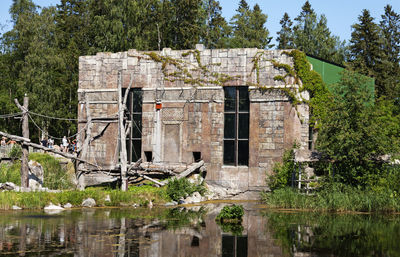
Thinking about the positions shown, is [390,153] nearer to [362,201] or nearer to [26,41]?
[362,201]

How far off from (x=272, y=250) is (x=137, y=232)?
14.7 ft

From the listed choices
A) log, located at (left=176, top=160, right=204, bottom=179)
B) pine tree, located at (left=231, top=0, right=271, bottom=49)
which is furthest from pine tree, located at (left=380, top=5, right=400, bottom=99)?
log, located at (left=176, top=160, right=204, bottom=179)

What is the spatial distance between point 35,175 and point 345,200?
14.0m

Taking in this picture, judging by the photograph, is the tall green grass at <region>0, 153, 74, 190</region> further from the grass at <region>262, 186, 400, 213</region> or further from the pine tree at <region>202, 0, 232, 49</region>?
the pine tree at <region>202, 0, 232, 49</region>

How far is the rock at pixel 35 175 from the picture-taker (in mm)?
26219

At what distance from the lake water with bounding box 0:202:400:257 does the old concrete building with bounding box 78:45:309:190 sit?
22.1 ft

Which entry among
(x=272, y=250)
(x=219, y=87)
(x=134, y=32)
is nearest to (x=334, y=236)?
(x=272, y=250)

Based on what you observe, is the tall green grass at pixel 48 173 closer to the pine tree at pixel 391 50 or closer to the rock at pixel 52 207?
the rock at pixel 52 207

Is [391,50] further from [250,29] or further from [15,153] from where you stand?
[15,153]

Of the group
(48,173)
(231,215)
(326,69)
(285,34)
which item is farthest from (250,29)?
(231,215)

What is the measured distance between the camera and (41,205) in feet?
75.1

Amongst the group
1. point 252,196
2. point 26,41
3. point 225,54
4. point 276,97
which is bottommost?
point 252,196

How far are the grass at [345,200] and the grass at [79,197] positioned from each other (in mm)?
5581

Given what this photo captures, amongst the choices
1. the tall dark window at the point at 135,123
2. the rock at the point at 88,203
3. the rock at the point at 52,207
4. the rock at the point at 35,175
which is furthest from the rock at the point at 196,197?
the rock at the point at 35,175
